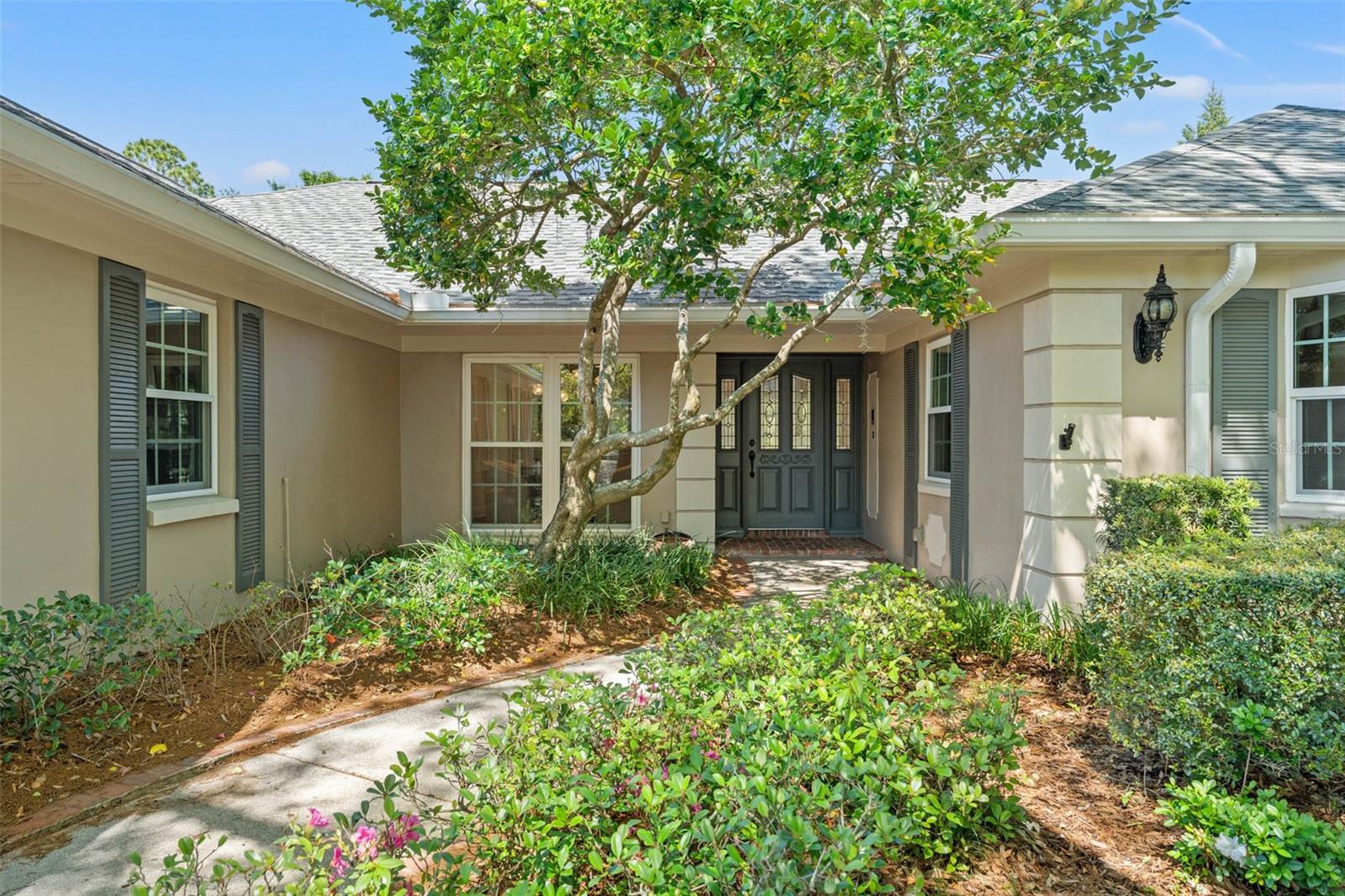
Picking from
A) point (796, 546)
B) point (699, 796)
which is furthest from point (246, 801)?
point (796, 546)

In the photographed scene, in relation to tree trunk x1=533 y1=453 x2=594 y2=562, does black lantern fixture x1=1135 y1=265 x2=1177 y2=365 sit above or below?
above

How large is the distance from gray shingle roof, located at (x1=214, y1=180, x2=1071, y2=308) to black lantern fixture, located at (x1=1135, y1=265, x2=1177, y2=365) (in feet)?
10.6

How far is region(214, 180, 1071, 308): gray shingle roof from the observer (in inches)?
311

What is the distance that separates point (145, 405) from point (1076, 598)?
20.0 ft

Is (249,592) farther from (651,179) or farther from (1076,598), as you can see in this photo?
(1076,598)

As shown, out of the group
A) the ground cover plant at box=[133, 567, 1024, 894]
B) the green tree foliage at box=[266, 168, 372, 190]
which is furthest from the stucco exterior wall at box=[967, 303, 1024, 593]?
the green tree foliage at box=[266, 168, 372, 190]

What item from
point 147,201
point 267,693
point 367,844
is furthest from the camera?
point 267,693

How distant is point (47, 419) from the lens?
3975 millimetres

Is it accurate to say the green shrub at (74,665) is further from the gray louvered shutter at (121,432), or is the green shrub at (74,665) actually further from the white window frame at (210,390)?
the white window frame at (210,390)

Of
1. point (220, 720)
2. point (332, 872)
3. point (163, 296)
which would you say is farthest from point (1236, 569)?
point (163, 296)

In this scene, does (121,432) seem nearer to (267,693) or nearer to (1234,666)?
(267,693)

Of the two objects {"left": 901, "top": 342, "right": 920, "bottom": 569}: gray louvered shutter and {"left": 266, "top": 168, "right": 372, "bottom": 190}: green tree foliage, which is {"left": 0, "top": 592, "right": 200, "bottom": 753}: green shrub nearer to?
{"left": 901, "top": 342, "right": 920, "bottom": 569}: gray louvered shutter

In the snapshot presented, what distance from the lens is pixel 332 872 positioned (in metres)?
1.84

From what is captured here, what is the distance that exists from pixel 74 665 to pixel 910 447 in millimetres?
6834
